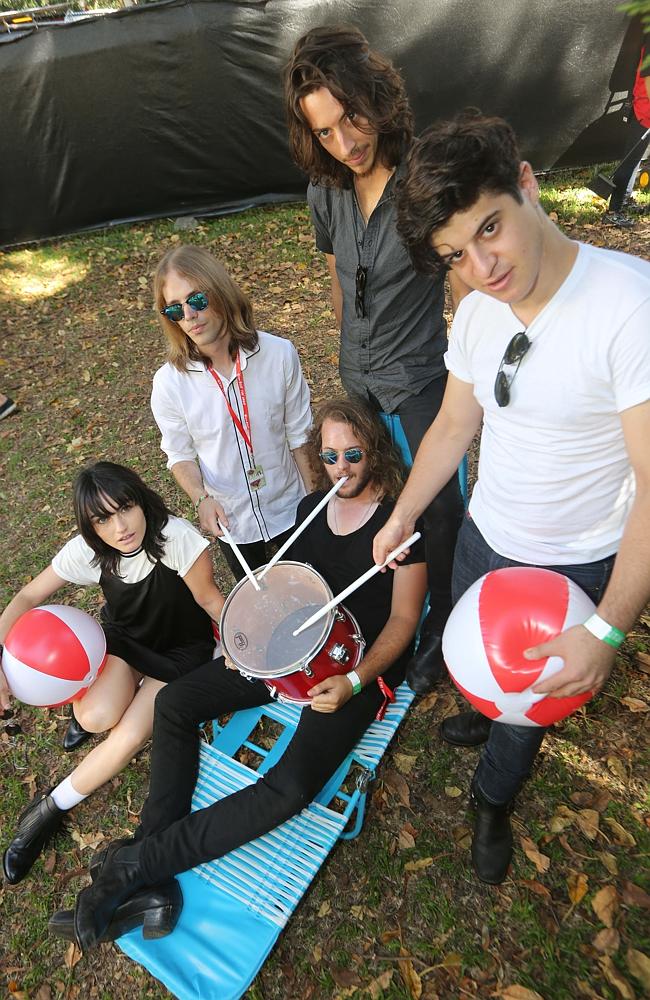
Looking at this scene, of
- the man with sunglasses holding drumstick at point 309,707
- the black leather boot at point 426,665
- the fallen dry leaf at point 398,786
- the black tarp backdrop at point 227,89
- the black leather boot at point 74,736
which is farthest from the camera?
the black tarp backdrop at point 227,89

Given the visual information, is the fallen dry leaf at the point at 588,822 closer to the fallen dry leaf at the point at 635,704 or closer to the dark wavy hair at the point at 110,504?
the fallen dry leaf at the point at 635,704

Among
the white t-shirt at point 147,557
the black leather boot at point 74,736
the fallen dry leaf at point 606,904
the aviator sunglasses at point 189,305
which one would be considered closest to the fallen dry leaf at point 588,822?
the fallen dry leaf at point 606,904

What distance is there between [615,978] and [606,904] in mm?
213

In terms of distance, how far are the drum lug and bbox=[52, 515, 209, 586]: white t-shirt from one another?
0.80 metres

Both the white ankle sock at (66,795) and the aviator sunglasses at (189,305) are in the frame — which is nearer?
the aviator sunglasses at (189,305)

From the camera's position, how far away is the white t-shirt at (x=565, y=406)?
1380 millimetres

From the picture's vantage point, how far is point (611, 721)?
8.68 ft

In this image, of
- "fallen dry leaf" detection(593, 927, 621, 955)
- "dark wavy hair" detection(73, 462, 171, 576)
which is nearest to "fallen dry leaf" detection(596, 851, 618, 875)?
"fallen dry leaf" detection(593, 927, 621, 955)

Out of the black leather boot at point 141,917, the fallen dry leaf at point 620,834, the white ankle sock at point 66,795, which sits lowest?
the white ankle sock at point 66,795

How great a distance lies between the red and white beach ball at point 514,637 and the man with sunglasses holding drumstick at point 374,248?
35.3 inches

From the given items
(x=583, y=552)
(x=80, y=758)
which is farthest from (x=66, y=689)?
(x=583, y=552)

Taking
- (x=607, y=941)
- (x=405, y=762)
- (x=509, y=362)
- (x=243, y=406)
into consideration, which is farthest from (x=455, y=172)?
(x=607, y=941)

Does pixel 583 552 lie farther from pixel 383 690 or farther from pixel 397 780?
pixel 397 780

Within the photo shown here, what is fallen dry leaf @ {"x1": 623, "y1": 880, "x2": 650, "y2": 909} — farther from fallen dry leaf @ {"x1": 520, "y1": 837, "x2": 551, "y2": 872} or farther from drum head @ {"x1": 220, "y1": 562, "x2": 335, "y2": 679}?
drum head @ {"x1": 220, "y1": 562, "x2": 335, "y2": 679}
